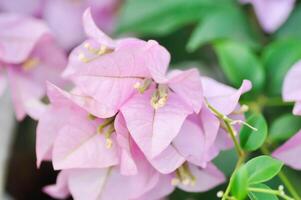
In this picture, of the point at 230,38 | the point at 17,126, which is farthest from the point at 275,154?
the point at 17,126

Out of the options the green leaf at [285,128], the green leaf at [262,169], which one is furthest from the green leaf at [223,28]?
the green leaf at [262,169]

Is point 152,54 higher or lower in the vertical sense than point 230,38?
higher

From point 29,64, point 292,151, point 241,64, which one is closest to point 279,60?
point 241,64

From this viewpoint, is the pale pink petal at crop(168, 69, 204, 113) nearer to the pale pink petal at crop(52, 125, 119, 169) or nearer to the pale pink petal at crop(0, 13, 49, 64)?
the pale pink petal at crop(52, 125, 119, 169)

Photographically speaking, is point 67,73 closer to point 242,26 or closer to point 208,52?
point 242,26

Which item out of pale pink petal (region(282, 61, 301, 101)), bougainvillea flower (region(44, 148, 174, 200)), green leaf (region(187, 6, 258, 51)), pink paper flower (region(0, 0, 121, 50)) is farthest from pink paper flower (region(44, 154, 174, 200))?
pink paper flower (region(0, 0, 121, 50))

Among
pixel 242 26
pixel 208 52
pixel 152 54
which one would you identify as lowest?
pixel 208 52
